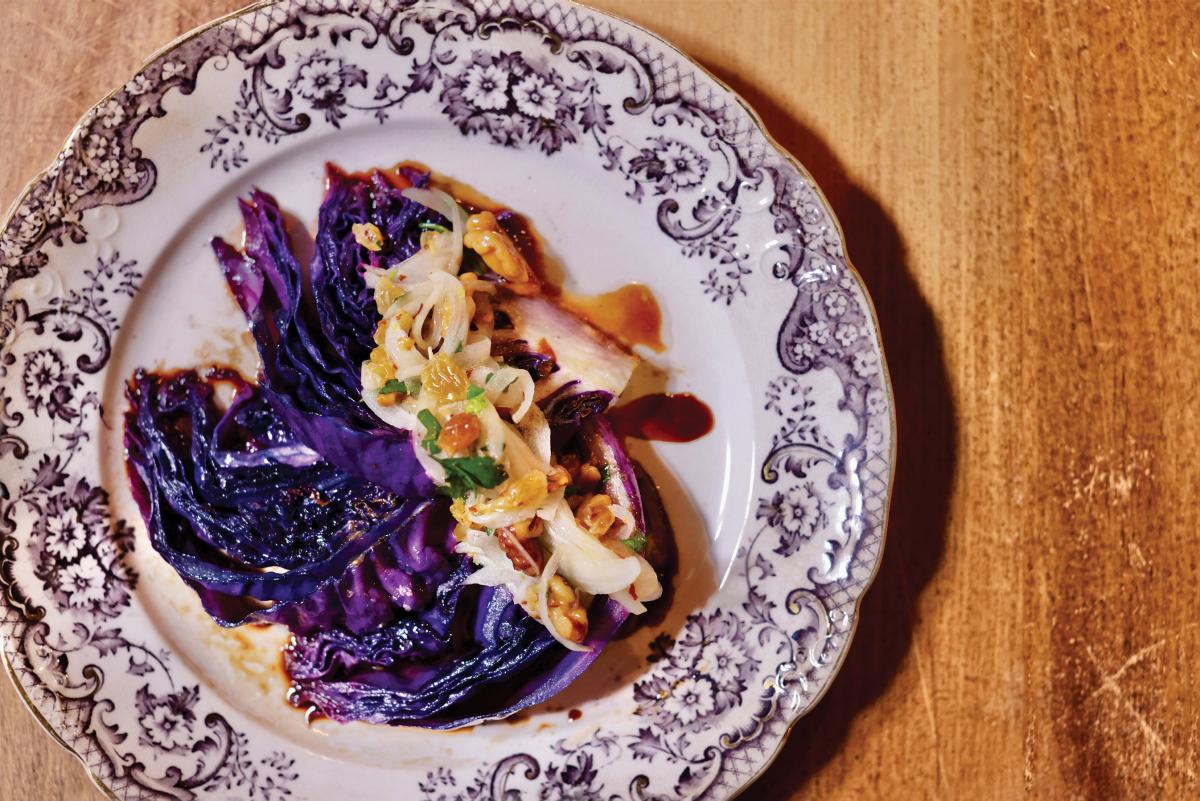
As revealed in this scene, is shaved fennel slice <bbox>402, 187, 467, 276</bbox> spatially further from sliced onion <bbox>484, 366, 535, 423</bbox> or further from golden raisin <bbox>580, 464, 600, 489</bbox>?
golden raisin <bbox>580, 464, 600, 489</bbox>

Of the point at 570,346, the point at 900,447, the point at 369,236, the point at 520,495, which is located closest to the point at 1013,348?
the point at 900,447

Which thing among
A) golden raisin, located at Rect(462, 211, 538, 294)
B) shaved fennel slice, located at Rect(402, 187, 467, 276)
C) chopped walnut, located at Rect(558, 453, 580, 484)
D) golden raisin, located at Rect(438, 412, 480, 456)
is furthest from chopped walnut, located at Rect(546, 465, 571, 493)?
shaved fennel slice, located at Rect(402, 187, 467, 276)

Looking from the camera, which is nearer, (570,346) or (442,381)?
(442,381)

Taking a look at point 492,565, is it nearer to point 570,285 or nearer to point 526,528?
point 526,528

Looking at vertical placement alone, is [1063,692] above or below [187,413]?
above

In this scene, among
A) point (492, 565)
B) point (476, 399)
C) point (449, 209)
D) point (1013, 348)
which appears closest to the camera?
point (476, 399)

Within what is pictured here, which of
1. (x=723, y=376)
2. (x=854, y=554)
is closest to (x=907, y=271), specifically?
(x=723, y=376)

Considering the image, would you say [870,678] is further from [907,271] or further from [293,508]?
[293,508]
